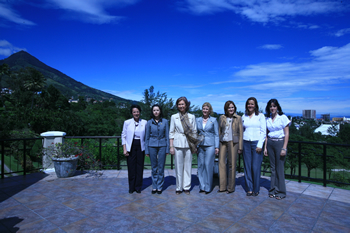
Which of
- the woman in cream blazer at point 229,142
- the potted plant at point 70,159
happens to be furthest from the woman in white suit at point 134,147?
the potted plant at point 70,159

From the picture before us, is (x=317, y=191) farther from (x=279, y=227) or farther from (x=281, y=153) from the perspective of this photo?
(x=279, y=227)

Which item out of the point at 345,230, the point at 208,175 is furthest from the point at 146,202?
the point at 345,230

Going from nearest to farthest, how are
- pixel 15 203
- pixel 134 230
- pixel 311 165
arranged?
pixel 134 230
pixel 15 203
pixel 311 165

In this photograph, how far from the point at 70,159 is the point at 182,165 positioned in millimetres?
2834

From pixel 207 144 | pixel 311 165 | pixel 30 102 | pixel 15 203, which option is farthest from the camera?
pixel 30 102

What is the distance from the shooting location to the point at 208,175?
409 cm

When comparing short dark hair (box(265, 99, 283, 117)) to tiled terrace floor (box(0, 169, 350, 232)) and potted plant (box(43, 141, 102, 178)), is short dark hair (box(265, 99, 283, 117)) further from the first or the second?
potted plant (box(43, 141, 102, 178))

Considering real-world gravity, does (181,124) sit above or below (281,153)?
above

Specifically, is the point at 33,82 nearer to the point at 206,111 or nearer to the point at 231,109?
the point at 206,111

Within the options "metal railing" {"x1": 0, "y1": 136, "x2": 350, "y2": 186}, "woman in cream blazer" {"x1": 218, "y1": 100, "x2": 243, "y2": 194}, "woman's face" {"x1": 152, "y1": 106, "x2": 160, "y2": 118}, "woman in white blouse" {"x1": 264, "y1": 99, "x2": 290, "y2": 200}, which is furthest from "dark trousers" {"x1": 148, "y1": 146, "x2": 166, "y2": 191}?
"woman in white blouse" {"x1": 264, "y1": 99, "x2": 290, "y2": 200}

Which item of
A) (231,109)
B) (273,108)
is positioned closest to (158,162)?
(231,109)

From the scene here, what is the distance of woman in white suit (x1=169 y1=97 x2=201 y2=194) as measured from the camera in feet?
13.0

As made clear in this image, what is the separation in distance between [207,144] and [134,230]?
1.95 metres

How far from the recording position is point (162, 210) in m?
3.29
